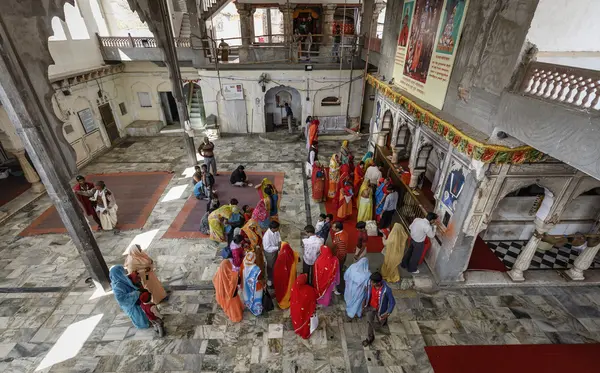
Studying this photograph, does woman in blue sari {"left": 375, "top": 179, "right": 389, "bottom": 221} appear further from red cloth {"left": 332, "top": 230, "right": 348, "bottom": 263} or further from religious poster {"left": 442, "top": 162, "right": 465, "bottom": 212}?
red cloth {"left": 332, "top": 230, "right": 348, "bottom": 263}

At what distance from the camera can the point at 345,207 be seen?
827 cm

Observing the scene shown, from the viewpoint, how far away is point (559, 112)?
328 cm

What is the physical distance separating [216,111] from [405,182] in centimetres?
1041

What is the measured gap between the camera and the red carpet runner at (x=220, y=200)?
804 cm

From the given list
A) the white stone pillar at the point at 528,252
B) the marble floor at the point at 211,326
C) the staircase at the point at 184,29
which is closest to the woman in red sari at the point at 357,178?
the marble floor at the point at 211,326

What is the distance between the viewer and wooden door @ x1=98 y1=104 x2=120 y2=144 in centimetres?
1361

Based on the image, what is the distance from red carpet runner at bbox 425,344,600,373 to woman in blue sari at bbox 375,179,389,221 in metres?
3.56

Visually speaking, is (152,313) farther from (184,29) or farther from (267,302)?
(184,29)

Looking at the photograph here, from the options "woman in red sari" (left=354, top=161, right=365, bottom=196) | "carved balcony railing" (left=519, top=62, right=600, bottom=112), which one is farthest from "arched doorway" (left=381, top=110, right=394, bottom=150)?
→ "carved balcony railing" (left=519, top=62, right=600, bottom=112)

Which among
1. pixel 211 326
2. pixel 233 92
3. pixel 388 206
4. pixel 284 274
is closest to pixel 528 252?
pixel 388 206

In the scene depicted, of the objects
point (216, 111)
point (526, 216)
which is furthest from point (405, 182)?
point (216, 111)

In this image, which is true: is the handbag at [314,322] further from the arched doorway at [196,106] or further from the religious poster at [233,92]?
the arched doorway at [196,106]

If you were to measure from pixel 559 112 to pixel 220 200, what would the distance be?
8.46 m

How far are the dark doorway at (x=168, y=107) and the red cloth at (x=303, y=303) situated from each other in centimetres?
1489
